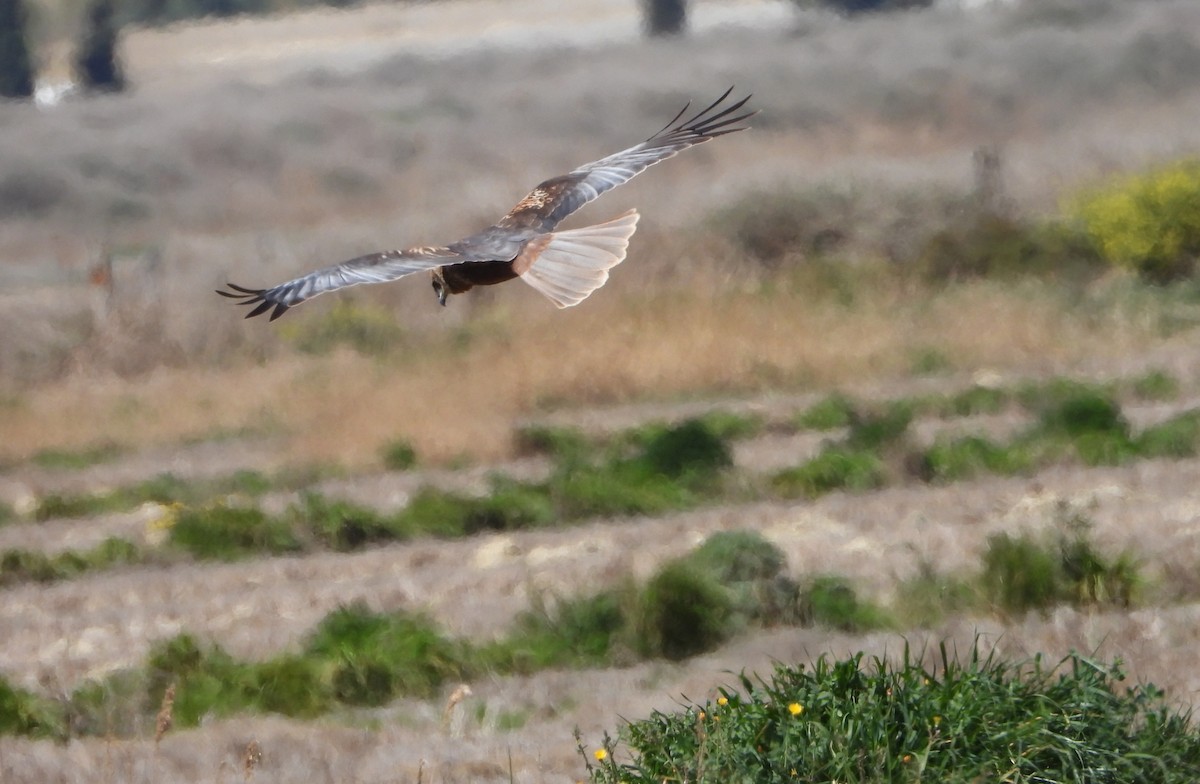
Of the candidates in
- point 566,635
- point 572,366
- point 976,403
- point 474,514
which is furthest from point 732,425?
point 566,635

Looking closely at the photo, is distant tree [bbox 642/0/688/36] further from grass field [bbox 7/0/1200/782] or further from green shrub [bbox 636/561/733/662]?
green shrub [bbox 636/561/733/662]

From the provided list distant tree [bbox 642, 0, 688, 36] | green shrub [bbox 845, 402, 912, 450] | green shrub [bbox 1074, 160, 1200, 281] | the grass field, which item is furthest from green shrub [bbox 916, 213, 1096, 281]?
green shrub [bbox 845, 402, 912, 450]

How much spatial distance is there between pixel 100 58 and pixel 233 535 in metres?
19.2

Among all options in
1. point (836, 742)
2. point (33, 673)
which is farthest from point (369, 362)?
point (836, 742)

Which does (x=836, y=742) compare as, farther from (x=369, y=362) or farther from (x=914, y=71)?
(x=914, y=71)

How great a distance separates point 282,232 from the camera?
117ft

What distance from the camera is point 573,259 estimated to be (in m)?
6.19

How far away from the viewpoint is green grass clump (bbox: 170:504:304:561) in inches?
650

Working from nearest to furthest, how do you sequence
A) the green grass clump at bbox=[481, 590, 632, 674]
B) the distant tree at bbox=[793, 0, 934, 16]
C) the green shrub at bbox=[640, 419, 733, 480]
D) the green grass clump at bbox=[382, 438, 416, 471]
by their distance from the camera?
1. the green grass clump at bbox=[481, 590, 632, 674]
2. the green shrub at bbox=[640, 419, 733, 480]
3. the green grass clump at bbox=[382, 438, 416, 471]
4. the distant tree at bbox=[793, 0, 934, 16]

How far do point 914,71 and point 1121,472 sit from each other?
25121mm

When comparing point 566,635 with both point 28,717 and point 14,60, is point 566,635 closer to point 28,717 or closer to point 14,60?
point 28,717

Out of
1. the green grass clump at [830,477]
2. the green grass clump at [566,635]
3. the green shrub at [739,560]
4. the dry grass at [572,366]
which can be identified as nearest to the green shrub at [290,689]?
the green grass clump at [566,635]

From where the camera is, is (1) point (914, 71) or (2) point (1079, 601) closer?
(2) point (1079, 601)

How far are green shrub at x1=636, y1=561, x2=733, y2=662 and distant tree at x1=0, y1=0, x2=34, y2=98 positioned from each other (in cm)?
2566
